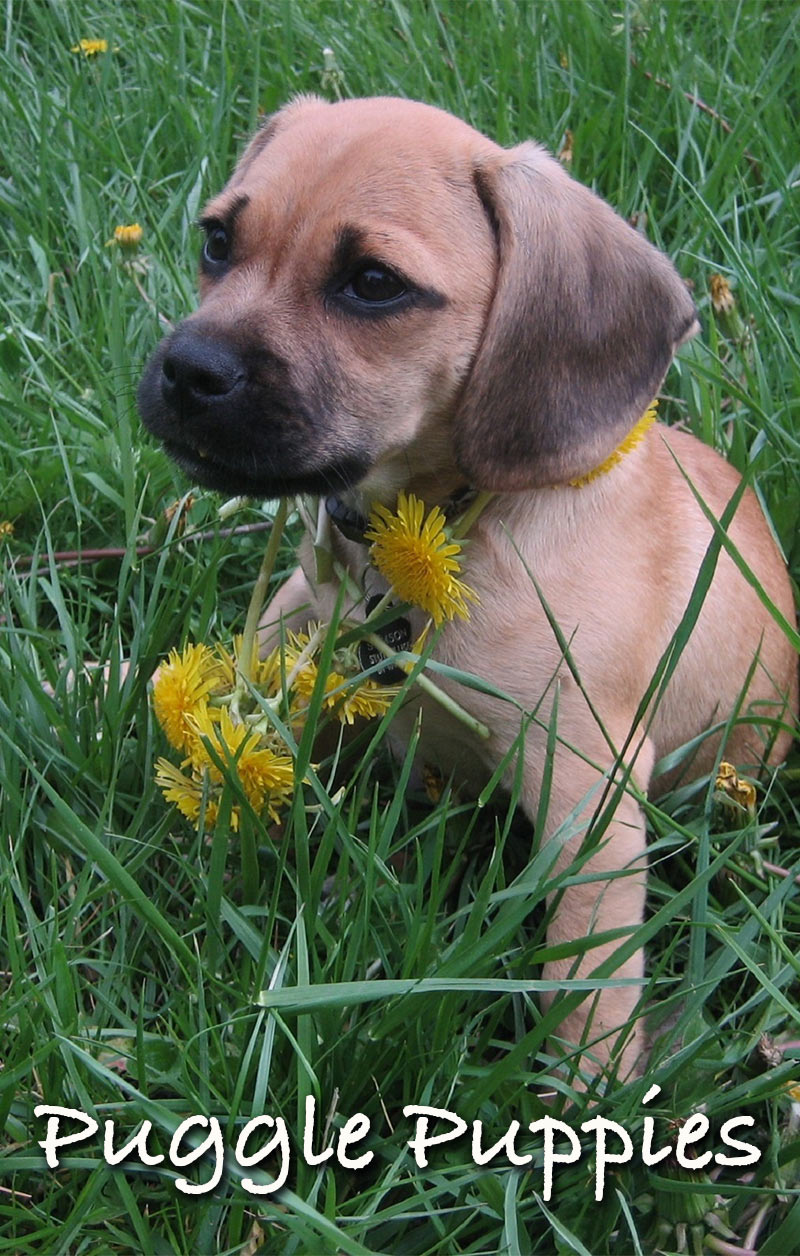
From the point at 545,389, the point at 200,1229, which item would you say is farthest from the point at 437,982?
the point at 545,389

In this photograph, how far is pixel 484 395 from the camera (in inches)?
92.0

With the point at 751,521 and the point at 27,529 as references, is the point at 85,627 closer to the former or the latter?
the point at 27,529

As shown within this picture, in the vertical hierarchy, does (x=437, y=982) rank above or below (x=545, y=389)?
below

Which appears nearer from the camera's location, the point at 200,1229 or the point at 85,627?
the point at 200,1229

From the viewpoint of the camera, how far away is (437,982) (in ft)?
6.49

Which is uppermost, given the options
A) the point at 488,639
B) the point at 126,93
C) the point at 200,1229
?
the point at 126,93

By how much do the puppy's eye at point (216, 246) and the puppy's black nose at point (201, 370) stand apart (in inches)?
14.0

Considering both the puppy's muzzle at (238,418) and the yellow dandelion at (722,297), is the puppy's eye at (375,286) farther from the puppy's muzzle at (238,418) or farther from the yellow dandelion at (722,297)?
the yellow dandelion at (722,297)

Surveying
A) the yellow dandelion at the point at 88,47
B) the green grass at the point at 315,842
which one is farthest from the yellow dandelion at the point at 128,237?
the yellow dandelion at the point at 88,47

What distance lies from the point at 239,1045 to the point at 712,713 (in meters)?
1.29

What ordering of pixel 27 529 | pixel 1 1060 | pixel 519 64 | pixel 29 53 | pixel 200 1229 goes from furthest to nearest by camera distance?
1. pixel 29 53
2. pixel 519 64
3. pixel 27 529
4. pixel 1 1060
5. pixel 200 1229

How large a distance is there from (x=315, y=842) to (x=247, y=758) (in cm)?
63

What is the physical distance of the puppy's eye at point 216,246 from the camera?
250 cm

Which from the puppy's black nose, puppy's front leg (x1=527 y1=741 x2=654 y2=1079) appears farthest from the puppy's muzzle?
puppy's front leg (x1=527 y1=741 x2=654 y2=1079)
